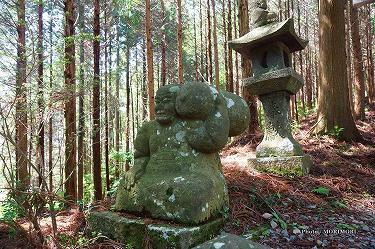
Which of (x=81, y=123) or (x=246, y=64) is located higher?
(x=246, y=64)

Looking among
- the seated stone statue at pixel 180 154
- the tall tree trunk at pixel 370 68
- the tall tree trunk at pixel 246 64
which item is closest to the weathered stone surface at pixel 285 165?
the seated stone statue at pixel 180 154

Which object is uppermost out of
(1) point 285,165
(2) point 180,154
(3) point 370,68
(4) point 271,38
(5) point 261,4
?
(3) point 370,68

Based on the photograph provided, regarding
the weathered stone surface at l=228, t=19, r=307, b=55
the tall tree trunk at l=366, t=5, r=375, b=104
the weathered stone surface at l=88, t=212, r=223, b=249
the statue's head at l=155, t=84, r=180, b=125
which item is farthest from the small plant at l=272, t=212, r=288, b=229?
the tall tree trunk at l=366, t=5, r=375, b=104

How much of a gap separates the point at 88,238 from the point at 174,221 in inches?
39.1

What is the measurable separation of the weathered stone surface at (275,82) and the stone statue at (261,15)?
112 cm

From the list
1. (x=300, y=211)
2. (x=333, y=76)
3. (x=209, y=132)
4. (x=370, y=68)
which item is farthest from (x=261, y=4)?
(x=370, y=68)

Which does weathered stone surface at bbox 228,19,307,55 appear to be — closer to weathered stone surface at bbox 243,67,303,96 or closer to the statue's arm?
weathered stone surface at bbox 243,67,303,96

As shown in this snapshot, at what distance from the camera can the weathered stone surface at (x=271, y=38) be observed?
5051mm

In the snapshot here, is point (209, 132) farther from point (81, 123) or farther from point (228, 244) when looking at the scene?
point (81, 123)

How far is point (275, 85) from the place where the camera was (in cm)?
525

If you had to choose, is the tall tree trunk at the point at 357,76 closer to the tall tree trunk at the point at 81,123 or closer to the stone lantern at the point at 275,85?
the stone lantern at the point at 275,85

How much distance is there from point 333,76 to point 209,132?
18.8 feet

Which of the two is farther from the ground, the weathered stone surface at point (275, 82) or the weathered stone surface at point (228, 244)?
the weathered stone surface at point (275, 82)

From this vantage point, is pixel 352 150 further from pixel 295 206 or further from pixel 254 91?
pixel 295 206
